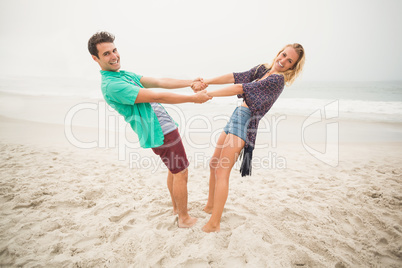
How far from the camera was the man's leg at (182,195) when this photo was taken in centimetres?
249

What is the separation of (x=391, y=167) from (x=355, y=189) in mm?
1934

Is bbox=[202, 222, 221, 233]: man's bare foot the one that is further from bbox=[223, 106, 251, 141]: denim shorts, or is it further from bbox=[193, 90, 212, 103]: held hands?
bbox=[193, 90, 212, 103]: held hands

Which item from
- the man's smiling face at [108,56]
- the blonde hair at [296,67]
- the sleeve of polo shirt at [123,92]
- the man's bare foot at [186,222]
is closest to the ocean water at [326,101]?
the blonde hair at [296,67]

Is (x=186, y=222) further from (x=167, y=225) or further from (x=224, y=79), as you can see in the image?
(x=224, y=79)

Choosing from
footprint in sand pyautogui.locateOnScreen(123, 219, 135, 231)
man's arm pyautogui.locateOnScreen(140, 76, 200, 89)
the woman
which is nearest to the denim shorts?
the woman

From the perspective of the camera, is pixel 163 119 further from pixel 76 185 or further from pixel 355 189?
pixel 355 189

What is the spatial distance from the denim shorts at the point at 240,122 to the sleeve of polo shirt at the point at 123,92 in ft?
4.07

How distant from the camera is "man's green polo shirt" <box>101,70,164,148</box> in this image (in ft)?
6.68

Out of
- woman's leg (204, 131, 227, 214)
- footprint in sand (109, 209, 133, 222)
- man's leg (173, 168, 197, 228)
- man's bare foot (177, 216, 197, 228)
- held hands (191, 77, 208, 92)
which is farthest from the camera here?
held hands (191, 77, 208, 92)

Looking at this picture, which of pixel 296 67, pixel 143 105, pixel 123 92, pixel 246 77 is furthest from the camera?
pixel 246 77

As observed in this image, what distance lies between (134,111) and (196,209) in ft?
6.23

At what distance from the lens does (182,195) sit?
255 centimetres

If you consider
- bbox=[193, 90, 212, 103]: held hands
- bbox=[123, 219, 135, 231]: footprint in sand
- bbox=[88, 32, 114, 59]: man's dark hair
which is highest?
bbox=[88, 32, 114, 59]: man's dark hair

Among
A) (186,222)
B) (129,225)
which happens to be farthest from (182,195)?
(129,225)
